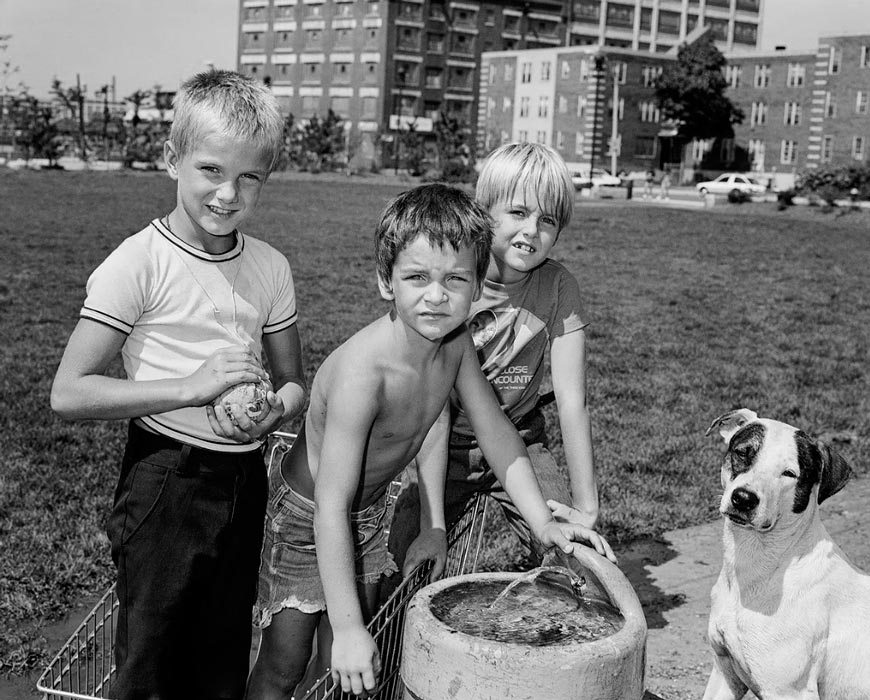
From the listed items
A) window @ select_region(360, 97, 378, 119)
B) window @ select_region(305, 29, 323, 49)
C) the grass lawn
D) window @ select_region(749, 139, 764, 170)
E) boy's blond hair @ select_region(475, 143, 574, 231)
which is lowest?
the grass lawn

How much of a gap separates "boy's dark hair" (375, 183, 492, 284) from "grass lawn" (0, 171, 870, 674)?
2.65m

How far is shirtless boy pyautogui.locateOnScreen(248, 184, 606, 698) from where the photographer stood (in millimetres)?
2766

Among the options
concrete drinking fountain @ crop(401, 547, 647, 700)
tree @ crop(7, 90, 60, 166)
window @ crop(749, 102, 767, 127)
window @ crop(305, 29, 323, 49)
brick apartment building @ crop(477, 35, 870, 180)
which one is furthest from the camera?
window @ crop(305, 29, 323, 49)

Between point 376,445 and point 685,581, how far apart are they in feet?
9.87

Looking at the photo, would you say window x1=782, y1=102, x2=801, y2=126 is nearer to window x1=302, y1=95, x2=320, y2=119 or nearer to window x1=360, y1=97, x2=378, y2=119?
window x1=360, y1=97, x2=378, y2=119

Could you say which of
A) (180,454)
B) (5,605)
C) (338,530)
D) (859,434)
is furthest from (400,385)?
(859,434)

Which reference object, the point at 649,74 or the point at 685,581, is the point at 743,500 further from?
the point at 649,74

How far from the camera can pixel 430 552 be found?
3.01 metres

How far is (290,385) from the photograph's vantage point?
3.24 meters

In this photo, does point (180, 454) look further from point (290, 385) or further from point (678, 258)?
point (678, 258)

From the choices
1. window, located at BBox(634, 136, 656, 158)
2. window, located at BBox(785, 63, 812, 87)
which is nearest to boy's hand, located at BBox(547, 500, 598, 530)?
window, located at BBox(785, 63, 812, 87)

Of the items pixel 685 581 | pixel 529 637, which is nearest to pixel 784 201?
pixel 685 581

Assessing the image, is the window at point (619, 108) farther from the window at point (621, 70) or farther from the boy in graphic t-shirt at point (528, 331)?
the boy in graphic t-shirt at point (528, 331)

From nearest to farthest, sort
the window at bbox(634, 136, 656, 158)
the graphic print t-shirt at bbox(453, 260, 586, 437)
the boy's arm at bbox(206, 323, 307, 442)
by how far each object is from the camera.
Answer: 1. the boy's arm at bbox(206, 323, 307, 442)
2. the graphic print t-shirt at bbox(453, 260, 586, 437)
3. the window at bbox(634, 136, 656, 158)
